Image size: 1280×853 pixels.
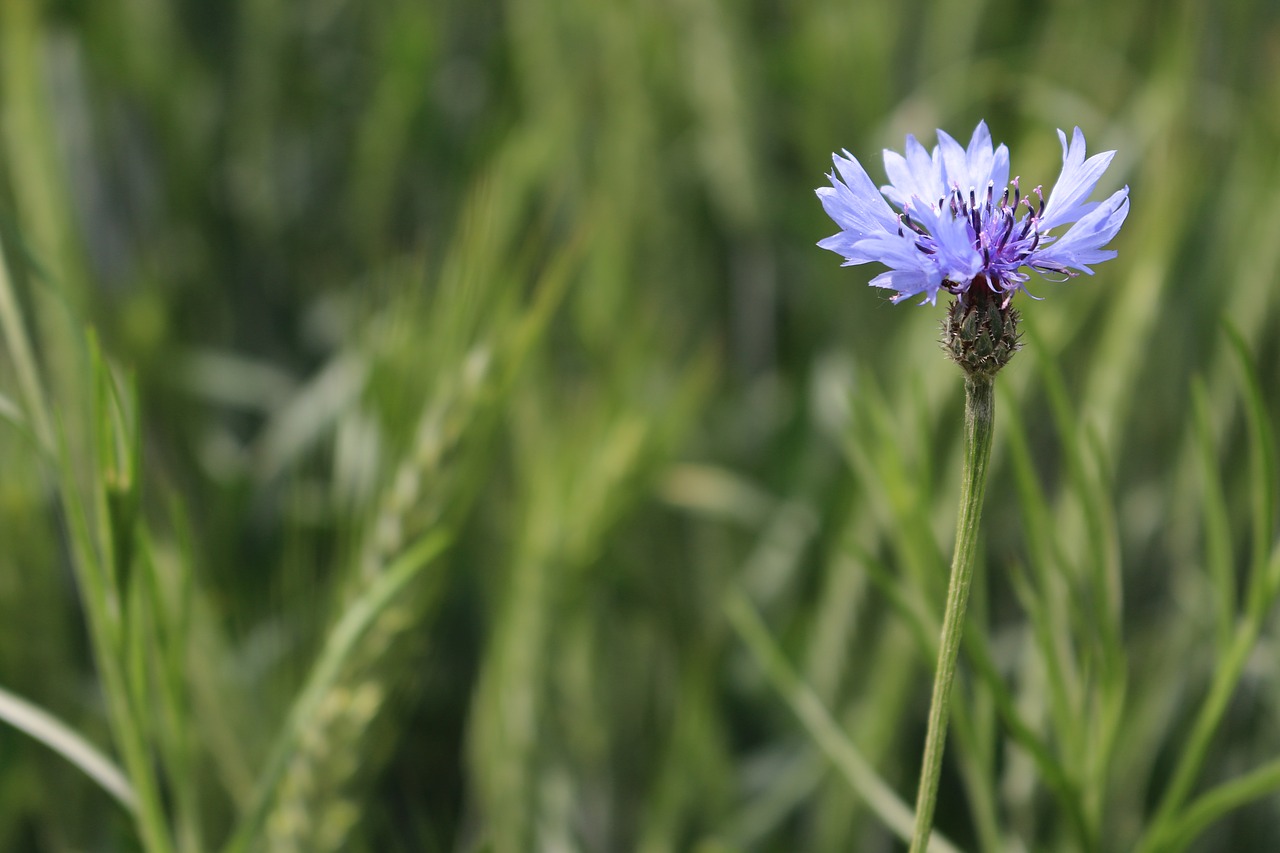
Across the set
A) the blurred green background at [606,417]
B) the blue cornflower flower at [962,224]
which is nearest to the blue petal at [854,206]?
the blue cornflower flower at [962,224]

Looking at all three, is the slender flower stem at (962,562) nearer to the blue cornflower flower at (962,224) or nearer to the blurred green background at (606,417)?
the blue cornflower flower at (962,224)

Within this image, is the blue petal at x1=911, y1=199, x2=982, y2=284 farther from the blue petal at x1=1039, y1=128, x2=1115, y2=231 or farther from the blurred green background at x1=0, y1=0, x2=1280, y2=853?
the blurred green background at x1=0, y1=0, x2=1280, y2=853

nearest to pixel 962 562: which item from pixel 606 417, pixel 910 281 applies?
pixel 910 281

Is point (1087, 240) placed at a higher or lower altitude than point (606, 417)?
higher

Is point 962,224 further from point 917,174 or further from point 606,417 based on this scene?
point 606,417

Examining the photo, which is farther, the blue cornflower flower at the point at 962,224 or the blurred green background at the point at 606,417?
the blurred green background at the point at 606,417

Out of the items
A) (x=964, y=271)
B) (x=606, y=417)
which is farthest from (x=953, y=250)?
(x=606, y=417)

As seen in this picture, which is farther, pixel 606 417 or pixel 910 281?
pixel 606 417

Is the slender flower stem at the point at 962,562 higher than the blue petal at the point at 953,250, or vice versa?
the blue petal at the point at 953,250

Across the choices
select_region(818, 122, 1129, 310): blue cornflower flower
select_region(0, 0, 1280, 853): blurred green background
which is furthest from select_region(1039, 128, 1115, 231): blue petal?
select_region(0, 0, 1280, 853): blurred green background
